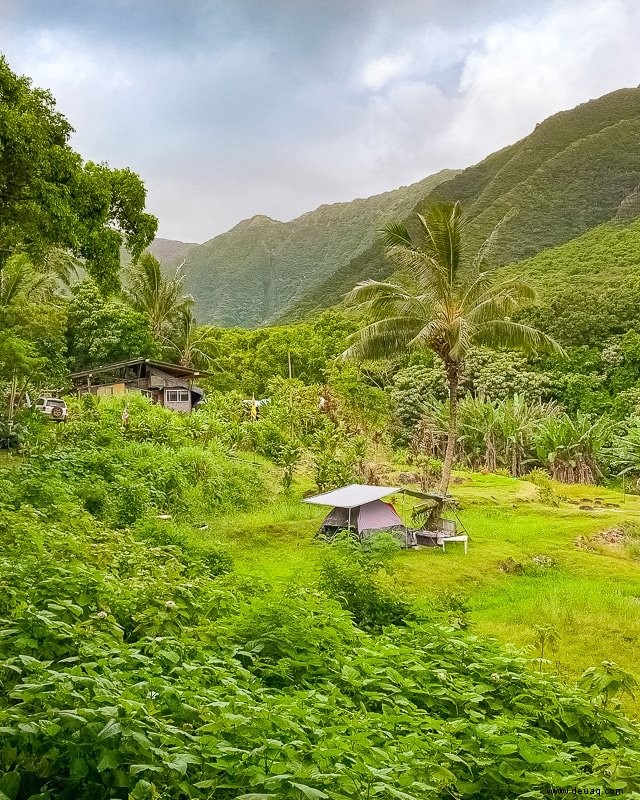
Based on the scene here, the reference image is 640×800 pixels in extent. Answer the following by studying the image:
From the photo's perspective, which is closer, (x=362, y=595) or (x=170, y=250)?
(x=362, y=595)

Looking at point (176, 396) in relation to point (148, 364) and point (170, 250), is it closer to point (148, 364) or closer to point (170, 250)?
point (148, 364)

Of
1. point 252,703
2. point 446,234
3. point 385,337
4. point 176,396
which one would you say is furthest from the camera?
point 176,396

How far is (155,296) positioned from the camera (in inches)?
1427

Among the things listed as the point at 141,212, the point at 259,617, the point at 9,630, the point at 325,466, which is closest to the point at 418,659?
the point at 259,617

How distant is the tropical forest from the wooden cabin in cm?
15

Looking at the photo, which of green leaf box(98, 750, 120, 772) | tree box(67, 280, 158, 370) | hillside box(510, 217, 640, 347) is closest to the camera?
green leaf box(98, 750, 120, 772)

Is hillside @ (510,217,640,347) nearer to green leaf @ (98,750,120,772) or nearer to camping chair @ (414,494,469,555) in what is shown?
camping chair @ (414,494,469,555)

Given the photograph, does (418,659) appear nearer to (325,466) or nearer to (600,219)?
(325,466)

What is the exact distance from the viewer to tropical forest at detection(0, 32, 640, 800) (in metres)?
2.46

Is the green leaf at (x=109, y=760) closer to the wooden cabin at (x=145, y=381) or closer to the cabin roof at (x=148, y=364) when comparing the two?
the wooden cabin at (x=145, y=381)

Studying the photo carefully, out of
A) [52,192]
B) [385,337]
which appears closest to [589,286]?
[385,337]

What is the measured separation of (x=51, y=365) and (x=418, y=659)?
2320 cm

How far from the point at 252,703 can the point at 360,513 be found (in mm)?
9665

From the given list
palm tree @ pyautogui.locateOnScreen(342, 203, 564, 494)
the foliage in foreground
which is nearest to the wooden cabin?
palm tree @ pyautogui.locateOnScreen(342, 203, 564, 494)
